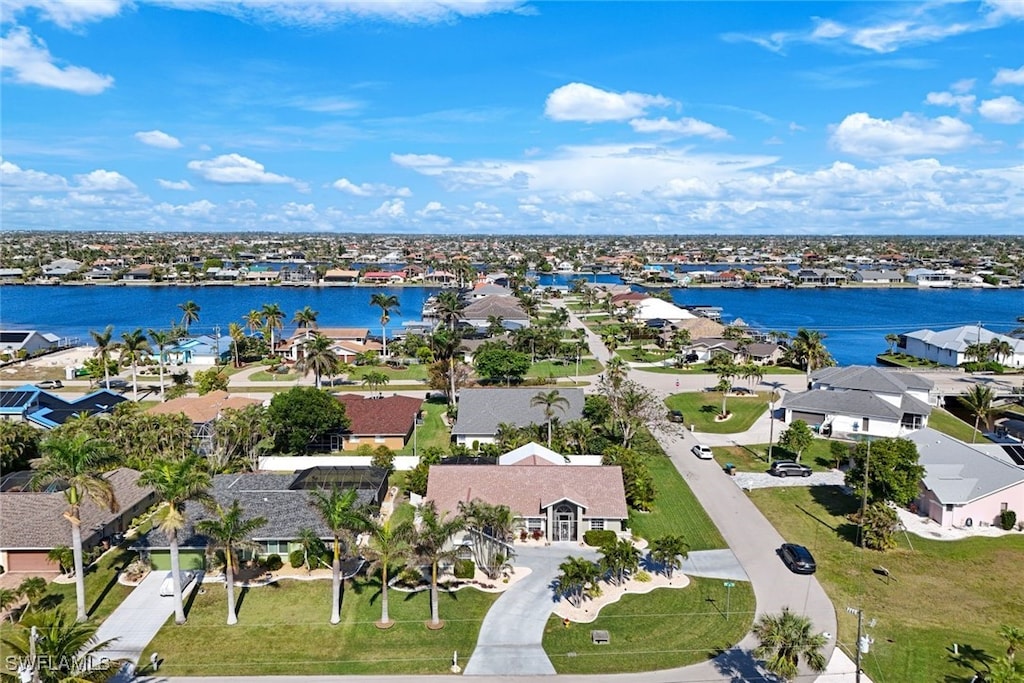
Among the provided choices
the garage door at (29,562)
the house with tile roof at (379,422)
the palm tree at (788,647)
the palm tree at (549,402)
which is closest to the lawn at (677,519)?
the palm tree at (549,402)

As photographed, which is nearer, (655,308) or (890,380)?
(890,380)

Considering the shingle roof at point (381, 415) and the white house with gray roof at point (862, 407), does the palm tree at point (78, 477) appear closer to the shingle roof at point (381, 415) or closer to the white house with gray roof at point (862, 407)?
the shingle roof at point (381, 415)

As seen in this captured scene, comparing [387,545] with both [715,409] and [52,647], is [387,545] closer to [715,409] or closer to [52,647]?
[52,647]

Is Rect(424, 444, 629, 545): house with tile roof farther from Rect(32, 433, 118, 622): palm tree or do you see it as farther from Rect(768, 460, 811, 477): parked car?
Rect(32, 433, 118, 622): palm tree

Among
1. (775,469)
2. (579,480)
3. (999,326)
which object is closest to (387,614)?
(579,480)

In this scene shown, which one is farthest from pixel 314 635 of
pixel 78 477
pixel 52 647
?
pixel 78 477

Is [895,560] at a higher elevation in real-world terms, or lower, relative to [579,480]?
lower

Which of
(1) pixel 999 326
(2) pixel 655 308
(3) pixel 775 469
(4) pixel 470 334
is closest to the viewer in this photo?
(3) pixel 775 469

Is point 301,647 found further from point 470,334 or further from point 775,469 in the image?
point 470,334
